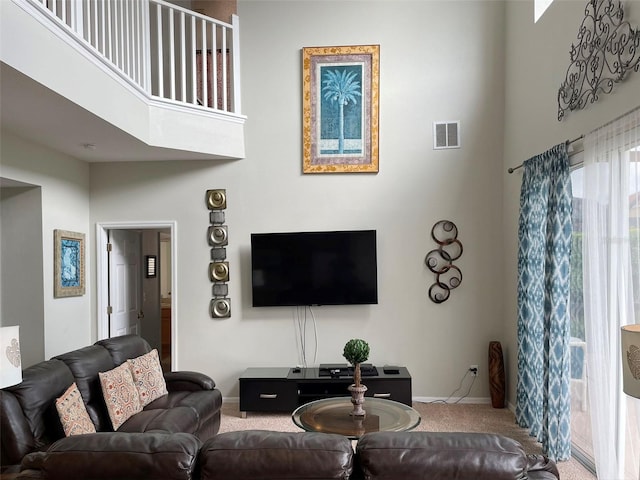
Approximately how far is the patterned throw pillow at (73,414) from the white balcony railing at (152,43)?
228 centimetres

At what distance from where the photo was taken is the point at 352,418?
337 cm

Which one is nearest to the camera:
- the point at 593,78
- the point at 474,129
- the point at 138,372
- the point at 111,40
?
the point at 593,78

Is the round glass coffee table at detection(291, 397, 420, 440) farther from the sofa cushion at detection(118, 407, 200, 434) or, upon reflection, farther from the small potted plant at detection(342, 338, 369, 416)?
the sofa cushion at detection(118, 407, 200, 434)

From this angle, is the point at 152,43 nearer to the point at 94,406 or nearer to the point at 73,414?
the point at 94,406

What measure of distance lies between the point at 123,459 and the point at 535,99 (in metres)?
4.30

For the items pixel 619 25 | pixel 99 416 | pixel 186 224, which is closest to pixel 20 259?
pixel 186 224

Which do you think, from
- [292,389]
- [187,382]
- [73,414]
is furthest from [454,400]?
[73,414]

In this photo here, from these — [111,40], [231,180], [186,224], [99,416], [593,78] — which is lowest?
[99,416]

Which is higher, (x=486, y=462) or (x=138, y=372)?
(x=486, y=462)

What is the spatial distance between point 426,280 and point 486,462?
381 cm

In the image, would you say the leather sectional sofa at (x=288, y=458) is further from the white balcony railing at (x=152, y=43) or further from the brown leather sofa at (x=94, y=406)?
the white balcony railing at (x=152, y=43)

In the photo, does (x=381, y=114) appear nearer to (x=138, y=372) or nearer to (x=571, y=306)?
(x=571, y=306)

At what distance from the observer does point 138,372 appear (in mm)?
3861

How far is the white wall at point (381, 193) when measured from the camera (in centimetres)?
538
